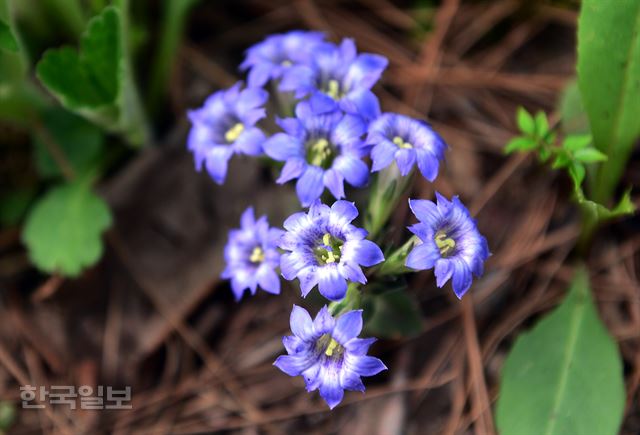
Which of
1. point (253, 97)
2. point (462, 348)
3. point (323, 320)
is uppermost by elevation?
point (253, 97)

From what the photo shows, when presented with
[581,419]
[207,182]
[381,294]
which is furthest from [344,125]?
[581,419]

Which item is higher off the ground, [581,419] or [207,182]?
[207,182]

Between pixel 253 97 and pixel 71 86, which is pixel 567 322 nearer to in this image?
pixel 253 97

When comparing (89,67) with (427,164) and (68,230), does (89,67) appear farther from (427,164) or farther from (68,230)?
(427,164)

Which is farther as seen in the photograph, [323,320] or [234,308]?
[234,308]

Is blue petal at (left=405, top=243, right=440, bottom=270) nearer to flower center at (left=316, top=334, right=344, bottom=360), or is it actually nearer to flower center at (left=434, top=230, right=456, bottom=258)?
flower center at (left=434, top=230, right=456, bottom=258)

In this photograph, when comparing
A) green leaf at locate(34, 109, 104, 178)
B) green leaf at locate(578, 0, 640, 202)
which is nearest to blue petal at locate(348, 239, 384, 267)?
green leaf at locate(578, 0, 640, 202)
